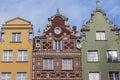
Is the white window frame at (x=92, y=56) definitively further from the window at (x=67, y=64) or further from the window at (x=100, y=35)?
the window at (x=67, y=64)

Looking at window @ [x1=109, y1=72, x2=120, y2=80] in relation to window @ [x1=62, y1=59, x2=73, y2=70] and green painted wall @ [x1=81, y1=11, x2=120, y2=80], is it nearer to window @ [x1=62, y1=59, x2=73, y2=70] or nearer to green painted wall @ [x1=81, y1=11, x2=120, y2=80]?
green painted wall @ [x1=81, y1=11, x2=120, y2=80]

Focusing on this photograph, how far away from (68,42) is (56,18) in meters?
3.18

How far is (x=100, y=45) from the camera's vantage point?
133 ft

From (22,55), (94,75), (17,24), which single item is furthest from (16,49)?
(94,75)

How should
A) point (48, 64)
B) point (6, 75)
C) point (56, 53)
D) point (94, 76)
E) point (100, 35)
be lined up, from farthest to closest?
point (100, 35)
point (56, 53)
point (48, 64)
point (94, 76)
point (6, 75)

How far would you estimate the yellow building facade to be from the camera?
39.2m

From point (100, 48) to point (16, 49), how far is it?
30.0 feet

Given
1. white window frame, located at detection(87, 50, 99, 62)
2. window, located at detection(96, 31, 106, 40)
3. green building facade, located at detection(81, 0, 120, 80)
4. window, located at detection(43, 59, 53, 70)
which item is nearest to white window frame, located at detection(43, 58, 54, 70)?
window, located at detection(43, 59, 53, 70)

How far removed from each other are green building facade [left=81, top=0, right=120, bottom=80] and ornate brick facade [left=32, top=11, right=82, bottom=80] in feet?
3.15

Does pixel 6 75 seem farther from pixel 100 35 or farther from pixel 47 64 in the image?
pixel 100 35

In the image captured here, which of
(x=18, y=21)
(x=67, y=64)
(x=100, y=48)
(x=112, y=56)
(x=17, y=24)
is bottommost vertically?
(x=67, y=64)

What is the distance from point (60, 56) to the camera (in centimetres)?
4006

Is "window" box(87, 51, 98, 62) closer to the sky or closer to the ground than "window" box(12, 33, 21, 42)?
closer to the ground

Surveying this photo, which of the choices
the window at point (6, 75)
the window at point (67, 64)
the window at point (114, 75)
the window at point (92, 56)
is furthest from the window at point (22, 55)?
the window at point (114, 75)
